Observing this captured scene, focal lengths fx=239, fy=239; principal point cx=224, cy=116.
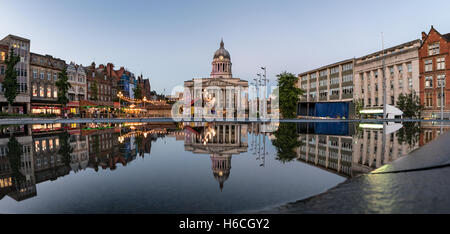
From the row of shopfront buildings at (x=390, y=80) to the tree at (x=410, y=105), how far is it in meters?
2.18

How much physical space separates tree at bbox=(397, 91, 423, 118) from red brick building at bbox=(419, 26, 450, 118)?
1.96 m

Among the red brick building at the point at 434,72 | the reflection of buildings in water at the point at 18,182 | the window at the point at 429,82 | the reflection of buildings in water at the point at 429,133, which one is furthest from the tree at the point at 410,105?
the reflection of buildings in water at the point at 18,182

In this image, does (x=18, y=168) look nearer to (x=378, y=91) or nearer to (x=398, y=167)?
(x=398, y=167)

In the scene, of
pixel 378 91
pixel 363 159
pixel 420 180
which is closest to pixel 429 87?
pixel 378 91

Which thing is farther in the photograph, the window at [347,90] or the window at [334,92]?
the window at [334,92]

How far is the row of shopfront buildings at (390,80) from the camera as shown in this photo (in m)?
47.4

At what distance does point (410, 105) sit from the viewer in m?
47.3

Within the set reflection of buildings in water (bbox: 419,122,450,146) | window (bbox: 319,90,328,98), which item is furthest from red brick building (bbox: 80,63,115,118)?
window (bbox: 319,90,328,98)

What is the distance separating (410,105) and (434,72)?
8385mm

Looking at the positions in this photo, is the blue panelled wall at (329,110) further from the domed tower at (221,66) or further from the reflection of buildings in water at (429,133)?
the domed tower at (221,66)

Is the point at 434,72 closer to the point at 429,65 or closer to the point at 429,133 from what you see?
the point at 429,65

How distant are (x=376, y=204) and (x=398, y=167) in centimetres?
312

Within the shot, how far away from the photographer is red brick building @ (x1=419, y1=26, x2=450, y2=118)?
152 feet

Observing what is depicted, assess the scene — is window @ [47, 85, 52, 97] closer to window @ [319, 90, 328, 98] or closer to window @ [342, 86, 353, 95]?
window @ [319, 90, 328, 98]
